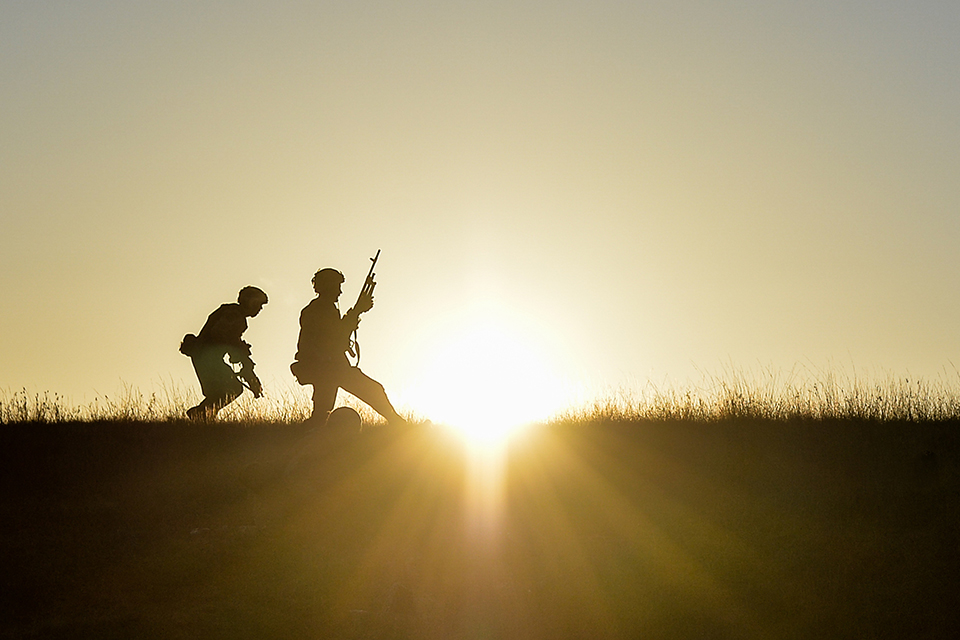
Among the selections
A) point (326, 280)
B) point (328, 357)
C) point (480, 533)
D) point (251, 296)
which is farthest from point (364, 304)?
point (480, 533)

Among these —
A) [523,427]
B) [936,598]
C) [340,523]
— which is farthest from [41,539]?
[936,598]

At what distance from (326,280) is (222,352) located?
2.00 metres

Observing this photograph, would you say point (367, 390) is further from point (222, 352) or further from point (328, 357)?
point (222, 352)

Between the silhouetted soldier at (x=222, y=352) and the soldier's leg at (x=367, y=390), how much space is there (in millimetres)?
1898

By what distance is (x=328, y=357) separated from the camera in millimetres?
13141

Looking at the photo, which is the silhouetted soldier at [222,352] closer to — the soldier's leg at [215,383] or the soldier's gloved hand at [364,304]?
the soldier's leg at [215,383]

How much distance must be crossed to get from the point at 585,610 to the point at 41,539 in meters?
5.78

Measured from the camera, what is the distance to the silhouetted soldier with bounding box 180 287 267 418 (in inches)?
549

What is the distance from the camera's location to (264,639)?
8.22 m

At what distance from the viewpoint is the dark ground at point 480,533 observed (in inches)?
346

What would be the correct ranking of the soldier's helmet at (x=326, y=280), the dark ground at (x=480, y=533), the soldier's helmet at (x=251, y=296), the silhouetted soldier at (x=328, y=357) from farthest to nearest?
the soldier's helmet at (x=251, y=296), the soldier's helmet at (x=326, y=280), the silhouetted soldier at (x=328, y=357), the dark ground at (x=480, y=533)

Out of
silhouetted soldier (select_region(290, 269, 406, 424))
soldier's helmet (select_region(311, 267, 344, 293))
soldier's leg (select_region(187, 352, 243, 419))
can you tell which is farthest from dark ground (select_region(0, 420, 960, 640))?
soldier's helmet (select_region(311, 267, 344, 293))

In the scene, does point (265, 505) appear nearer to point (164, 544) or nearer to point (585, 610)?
point (164, 544)

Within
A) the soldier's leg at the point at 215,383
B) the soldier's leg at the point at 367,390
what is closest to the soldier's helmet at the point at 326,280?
the soldier's leg at the point at 367,390
